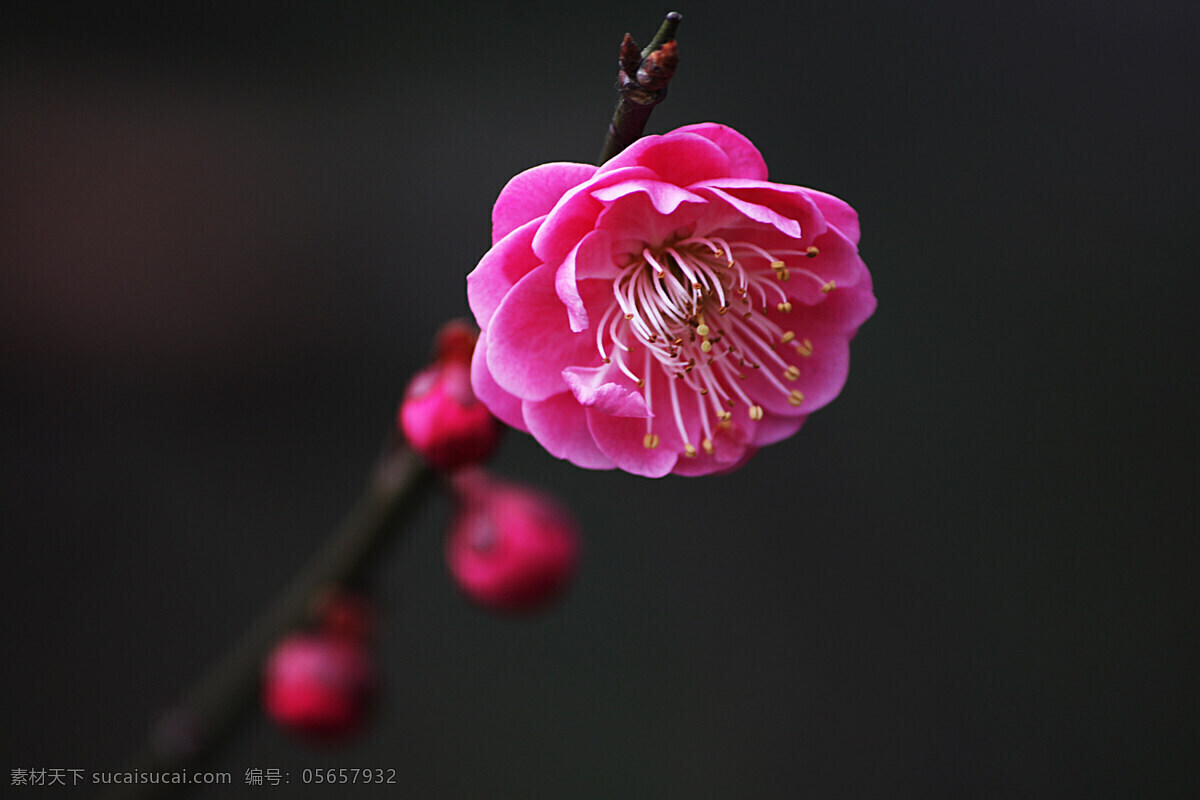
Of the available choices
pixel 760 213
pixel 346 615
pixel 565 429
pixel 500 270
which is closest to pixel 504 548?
pixel 346 615

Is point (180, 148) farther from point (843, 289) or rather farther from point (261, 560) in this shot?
point (843, 289)

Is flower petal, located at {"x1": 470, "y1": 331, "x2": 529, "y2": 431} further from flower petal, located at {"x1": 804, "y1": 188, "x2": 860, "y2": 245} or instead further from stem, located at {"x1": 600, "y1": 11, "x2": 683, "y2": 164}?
flower petal, located at {"x1": 804, "y1": 188, "x2": 860, "y2": 245}

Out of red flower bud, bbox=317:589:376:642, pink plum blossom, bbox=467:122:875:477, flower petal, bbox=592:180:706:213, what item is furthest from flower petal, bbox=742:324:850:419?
red flower bud, bbox=317:589:376:642

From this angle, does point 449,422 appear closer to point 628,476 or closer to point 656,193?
point 656,193

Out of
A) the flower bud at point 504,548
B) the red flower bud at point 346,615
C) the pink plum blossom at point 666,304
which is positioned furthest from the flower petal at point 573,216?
the red flower bud at point 346,615

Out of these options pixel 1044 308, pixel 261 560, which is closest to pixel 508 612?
pixel 261 560

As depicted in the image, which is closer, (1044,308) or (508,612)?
(508,612)

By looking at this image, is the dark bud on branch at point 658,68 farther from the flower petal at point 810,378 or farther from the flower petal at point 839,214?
the flower petal at point 810,378

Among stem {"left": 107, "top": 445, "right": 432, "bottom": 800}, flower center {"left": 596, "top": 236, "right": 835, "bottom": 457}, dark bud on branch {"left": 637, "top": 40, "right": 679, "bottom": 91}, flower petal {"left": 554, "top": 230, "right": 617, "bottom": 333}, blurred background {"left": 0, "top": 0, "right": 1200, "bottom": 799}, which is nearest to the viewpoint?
dark bud on branch {"left": 637, "top": 40, "right": 679, "bottom": 91}
